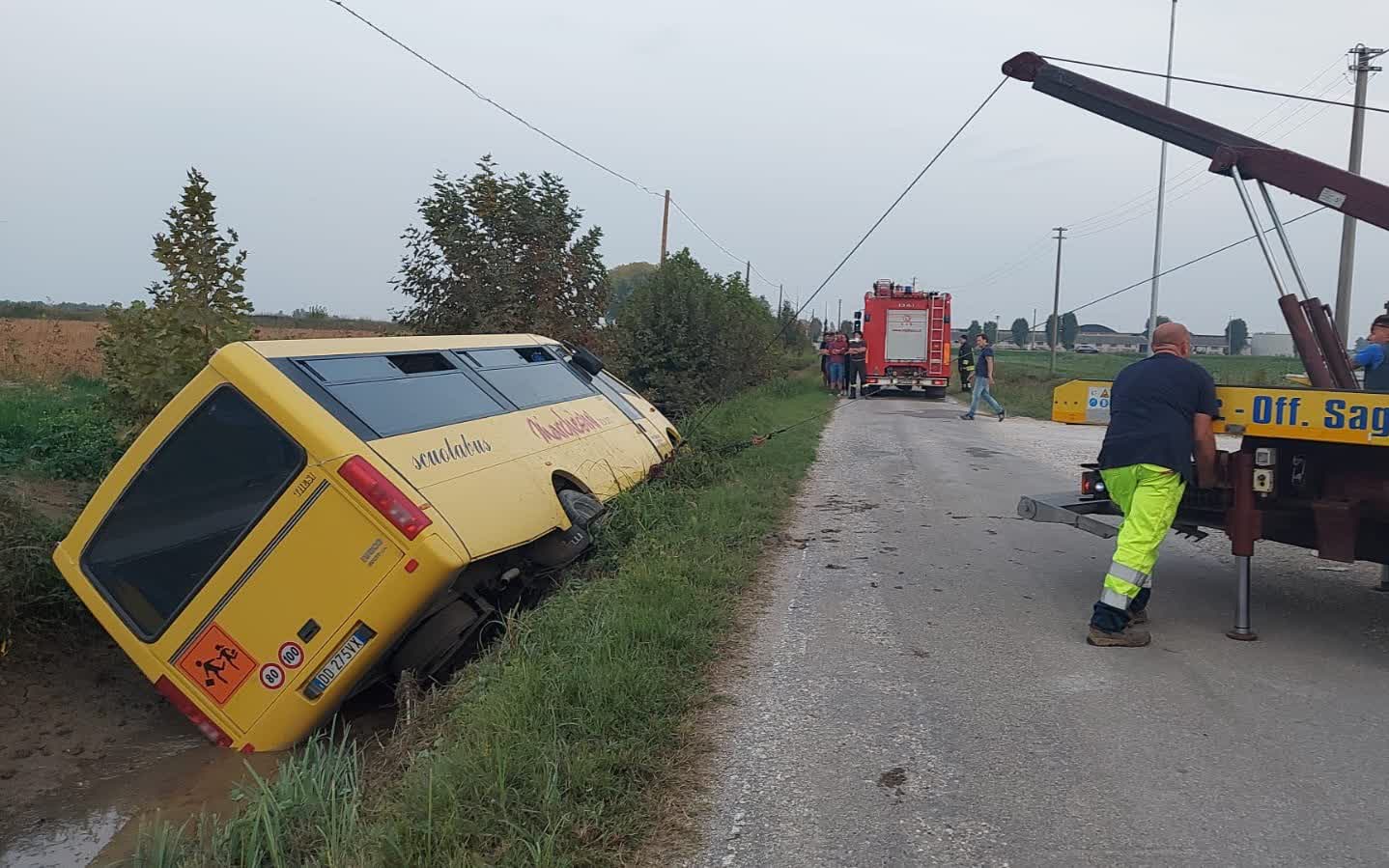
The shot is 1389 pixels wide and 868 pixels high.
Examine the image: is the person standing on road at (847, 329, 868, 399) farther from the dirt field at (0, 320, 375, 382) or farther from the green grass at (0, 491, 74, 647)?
the green grass at (0, 491, 74, 647)

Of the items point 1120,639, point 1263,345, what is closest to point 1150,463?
point 1120,639

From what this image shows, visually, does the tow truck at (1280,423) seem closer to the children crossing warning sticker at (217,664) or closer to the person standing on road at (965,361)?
the children crossing warning sticker at (217,664)

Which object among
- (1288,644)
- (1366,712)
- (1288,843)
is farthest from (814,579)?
(1288,843)

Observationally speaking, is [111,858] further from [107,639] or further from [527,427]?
[527,427]

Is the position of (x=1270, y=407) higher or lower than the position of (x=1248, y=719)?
higher

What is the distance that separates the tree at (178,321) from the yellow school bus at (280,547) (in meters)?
4.01

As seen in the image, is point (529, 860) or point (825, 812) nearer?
point (529, 860)

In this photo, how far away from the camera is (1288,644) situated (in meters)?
5.60

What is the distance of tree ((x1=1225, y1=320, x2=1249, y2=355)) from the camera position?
7944 cm

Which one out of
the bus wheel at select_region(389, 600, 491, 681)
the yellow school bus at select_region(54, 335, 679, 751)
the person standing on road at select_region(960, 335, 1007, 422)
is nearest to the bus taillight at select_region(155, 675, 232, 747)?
the yellow school bus at select_region(54, 335, 679, 751)

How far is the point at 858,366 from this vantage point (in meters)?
28.1

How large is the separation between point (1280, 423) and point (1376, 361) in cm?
A: 204

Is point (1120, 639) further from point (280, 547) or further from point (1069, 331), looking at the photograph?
point (1069, 331)

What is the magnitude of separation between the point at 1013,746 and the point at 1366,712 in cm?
174
